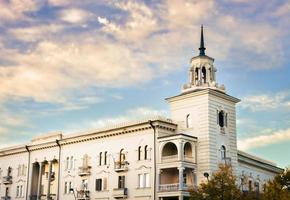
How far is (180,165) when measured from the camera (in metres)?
54.8

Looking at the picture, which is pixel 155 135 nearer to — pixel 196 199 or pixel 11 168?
→ pixel 196 199

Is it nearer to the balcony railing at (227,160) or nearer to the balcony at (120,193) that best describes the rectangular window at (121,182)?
the balcony at (120,193)

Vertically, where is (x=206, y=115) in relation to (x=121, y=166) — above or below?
above

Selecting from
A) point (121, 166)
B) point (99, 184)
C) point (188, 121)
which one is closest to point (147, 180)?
point (121, 166)

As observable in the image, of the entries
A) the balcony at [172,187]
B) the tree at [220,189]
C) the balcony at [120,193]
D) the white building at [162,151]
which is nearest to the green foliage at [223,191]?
the tree at [220,189]

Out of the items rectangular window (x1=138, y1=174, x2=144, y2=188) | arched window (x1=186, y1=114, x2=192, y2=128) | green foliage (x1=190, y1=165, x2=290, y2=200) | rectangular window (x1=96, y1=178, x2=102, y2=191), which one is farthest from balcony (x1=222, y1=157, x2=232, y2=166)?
rectangular window (x1=96, y1=178, x2=102, y2=191)

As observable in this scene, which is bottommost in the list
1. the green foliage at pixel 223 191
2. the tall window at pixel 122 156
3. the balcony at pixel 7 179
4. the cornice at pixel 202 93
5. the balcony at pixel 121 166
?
the green foliage at pixel 223 191

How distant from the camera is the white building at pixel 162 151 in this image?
56.3 metres

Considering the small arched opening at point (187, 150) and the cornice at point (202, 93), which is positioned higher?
the cornice at point (202, 93)

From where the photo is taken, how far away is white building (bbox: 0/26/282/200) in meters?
56.3

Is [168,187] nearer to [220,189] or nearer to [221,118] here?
[220,189]

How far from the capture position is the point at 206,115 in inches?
2239

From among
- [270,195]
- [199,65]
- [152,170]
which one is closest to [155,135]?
[152,170]

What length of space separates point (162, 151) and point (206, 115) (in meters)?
6.60
